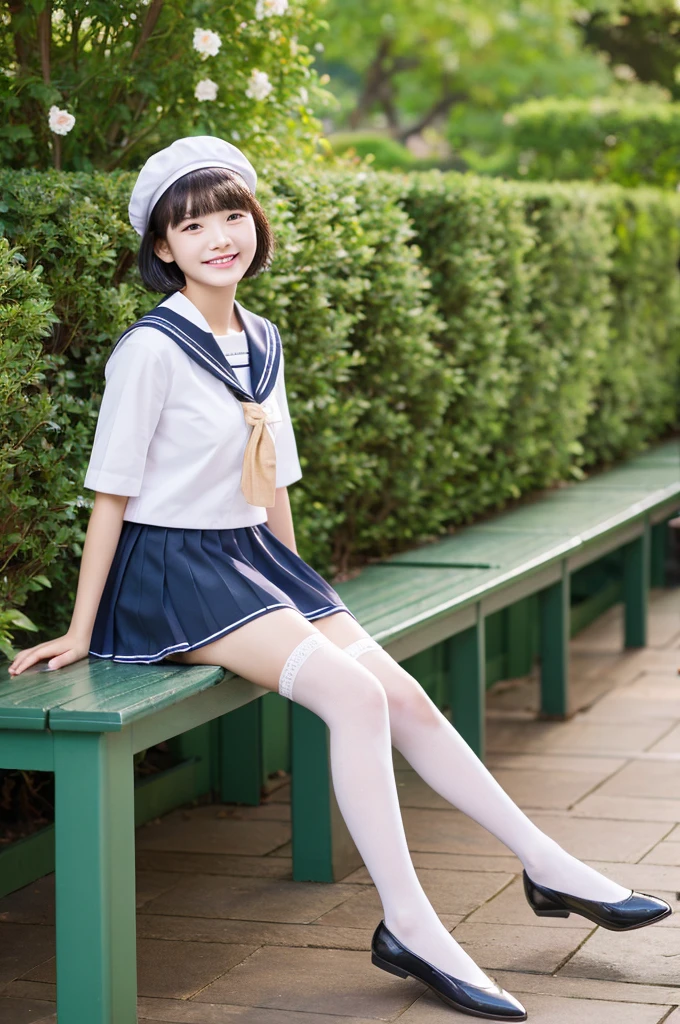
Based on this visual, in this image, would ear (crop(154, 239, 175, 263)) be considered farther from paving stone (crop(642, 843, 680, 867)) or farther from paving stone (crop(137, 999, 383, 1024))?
paving stone (crop(642, 843, 680, 867))

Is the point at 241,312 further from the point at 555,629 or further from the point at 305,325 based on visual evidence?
the point at 555,629

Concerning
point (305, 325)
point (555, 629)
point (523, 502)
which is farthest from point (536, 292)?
point (305, 325)

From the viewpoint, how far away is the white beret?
3.24 m

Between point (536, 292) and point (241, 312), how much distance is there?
3.23 meters

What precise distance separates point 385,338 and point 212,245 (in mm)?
1819

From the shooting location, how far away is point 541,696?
5516 millimetres

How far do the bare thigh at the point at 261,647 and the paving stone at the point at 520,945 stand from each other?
75 centimetres

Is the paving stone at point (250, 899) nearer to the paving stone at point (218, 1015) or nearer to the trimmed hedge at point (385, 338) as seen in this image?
the paving stone at point (218, 1015)

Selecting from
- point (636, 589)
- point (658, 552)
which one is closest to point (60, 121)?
point (636, 589)

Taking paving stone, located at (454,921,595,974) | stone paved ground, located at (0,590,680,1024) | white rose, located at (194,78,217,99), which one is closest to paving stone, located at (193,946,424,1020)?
stone paved ground, located at (0,590,680,1024)

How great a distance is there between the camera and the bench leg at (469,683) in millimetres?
4707

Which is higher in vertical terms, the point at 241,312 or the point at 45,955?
the point at 241,312

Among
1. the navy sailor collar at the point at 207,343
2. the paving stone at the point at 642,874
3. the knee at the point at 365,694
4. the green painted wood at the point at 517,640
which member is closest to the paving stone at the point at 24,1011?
the knee at the point at 365,694

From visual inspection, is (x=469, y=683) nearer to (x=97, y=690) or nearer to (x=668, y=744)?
(x=668, y=744)
